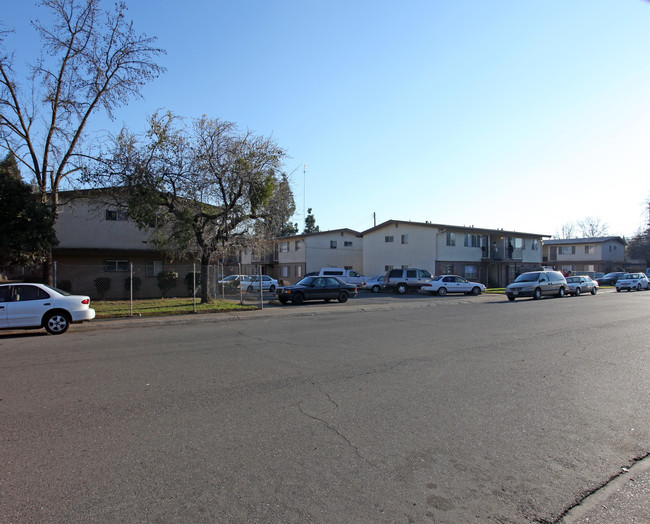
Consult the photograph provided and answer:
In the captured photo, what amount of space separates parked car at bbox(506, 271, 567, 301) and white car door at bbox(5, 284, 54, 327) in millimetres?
23932

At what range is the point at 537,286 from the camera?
27.0 meters

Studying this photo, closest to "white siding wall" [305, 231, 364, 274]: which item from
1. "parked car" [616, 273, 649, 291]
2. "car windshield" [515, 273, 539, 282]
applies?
"car windshield" [515, 273, 539, 282]

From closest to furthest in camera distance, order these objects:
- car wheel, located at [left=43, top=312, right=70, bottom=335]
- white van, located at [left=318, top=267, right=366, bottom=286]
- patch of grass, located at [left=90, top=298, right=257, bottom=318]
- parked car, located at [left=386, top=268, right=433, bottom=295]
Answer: car wheel, located at [left=43, top=312, right=70, bottom=335]
patch of grass, located at [left=90, top=298, right=257, bottom=318]
parked car, located at [left=386, top=268, right=433, bottom=295]
white van, located at [left=318, top=267, right=366, bottom=286]

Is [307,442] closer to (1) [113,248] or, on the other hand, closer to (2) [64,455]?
(2) [64,455]

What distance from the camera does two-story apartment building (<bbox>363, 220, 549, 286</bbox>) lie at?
136 feet

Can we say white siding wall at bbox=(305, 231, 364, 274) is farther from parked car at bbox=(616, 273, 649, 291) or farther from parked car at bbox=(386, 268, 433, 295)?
parked car at bbox=(616, 273, 649, 291)

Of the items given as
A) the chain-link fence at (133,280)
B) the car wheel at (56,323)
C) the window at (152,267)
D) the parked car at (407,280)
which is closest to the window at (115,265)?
the chain-link fence at (133,280)

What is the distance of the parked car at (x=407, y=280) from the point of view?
111 feet

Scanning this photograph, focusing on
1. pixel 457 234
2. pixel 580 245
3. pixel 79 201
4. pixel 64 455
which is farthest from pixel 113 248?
pixel 580 245

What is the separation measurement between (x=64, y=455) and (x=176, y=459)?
43.3 inches

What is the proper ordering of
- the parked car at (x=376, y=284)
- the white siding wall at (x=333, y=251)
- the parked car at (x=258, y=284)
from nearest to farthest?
the parked car at (x=258, y=284)
the parked car at (x=376, y=284)
the white siding wall at (x=333, y=251)

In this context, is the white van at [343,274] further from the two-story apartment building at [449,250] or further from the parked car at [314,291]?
the parked car at [314,291]

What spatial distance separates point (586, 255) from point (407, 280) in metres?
43.4

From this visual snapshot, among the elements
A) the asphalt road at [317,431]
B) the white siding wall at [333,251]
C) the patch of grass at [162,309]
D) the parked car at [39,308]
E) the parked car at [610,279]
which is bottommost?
the parked car at [610,279]
